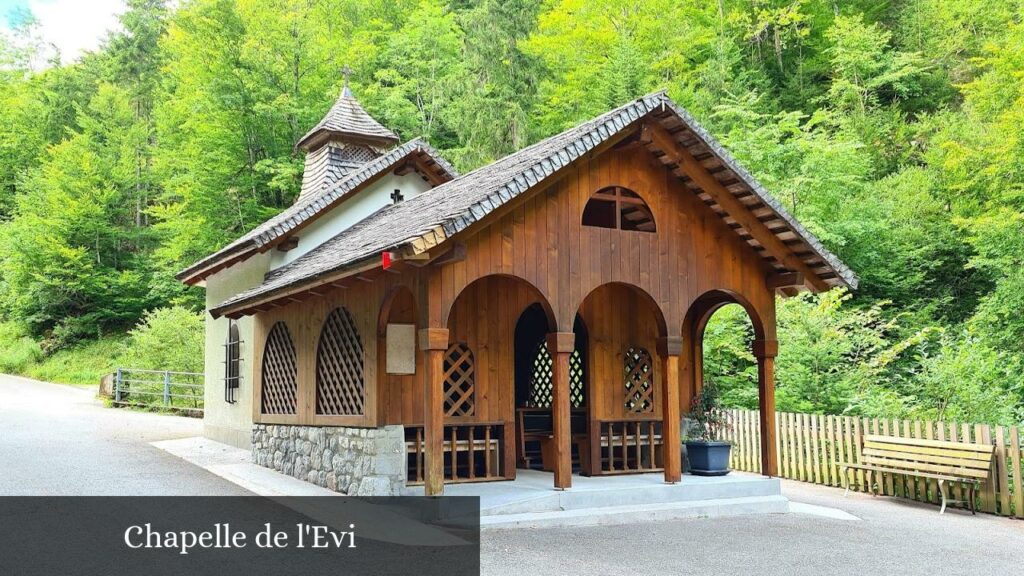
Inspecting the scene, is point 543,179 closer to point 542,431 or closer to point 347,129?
point 542,431

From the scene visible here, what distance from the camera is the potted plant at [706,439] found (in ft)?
35.0

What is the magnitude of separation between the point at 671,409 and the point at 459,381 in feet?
8.66

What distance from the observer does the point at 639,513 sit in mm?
9094

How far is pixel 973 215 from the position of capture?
20016mm

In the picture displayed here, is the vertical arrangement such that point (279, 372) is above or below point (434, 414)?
above

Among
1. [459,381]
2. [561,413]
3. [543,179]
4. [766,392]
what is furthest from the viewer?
[766,392]

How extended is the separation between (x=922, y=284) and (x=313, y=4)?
24496 millimetres

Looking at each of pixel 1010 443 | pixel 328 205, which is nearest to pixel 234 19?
pixel 328 205

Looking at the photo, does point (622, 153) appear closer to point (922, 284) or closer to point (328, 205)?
point (328, 205)

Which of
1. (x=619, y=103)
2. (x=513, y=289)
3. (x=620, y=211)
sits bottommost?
(x=513, y=289)

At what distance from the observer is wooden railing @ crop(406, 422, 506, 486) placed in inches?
401

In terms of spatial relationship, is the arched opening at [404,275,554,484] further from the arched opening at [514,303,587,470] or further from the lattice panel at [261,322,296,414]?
the lattice panel at [261,322,296,414]

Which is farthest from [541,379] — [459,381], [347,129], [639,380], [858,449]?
[347,129]

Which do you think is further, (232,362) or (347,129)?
(347,129)
